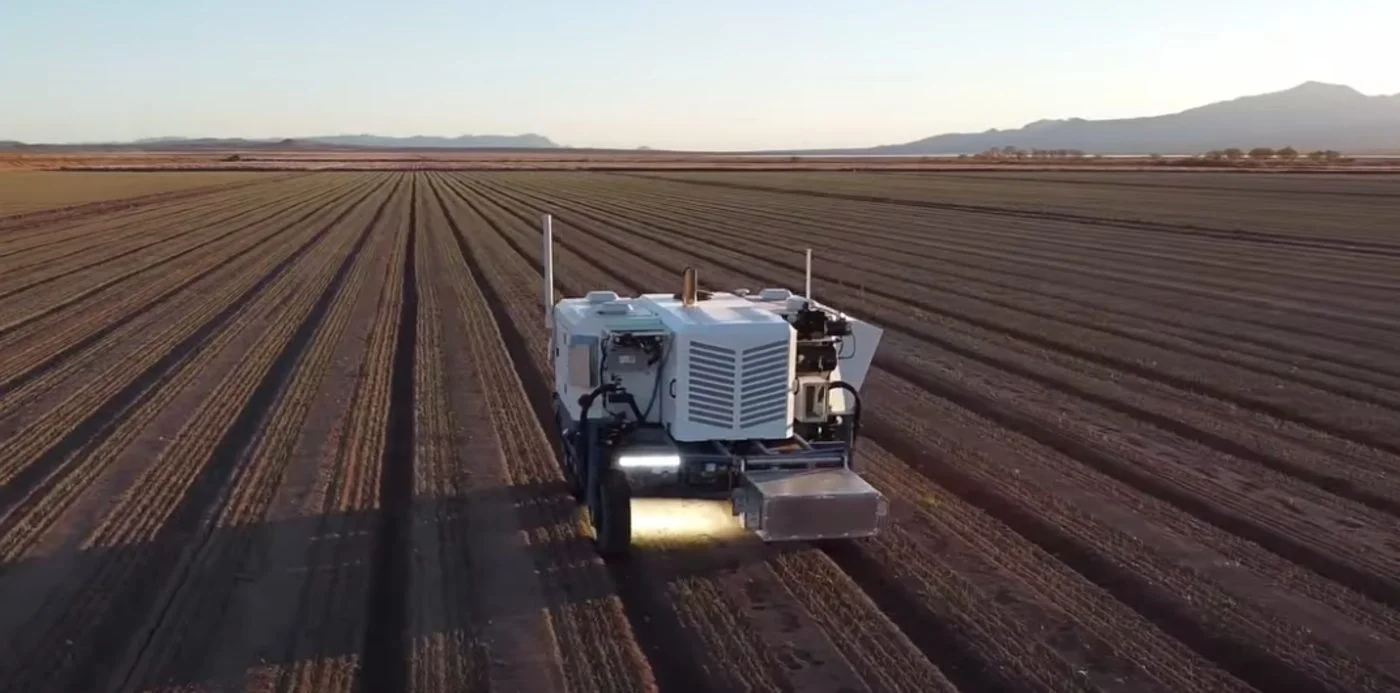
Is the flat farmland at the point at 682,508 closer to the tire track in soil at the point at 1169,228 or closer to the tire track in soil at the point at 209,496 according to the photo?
the tire track in soil at the point at 209,496

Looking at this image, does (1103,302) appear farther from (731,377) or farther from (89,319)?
(89,319)

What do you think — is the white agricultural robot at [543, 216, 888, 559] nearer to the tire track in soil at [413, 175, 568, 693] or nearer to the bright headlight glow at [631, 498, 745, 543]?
the bright headlight glow at [631, 498, 745, 543]

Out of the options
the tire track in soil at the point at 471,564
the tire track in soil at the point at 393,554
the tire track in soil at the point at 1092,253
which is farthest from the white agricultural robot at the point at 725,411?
the tire track in soil at the point at 1092,253

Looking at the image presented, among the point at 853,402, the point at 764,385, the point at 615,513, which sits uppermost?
the point at 764,385

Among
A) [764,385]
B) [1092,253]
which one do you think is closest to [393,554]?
[764,385]

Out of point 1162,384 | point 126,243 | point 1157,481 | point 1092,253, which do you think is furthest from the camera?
point 126,243
